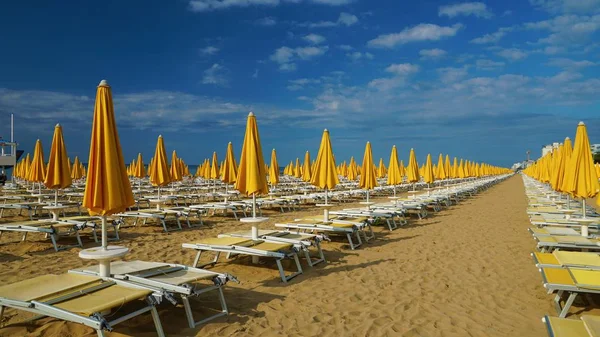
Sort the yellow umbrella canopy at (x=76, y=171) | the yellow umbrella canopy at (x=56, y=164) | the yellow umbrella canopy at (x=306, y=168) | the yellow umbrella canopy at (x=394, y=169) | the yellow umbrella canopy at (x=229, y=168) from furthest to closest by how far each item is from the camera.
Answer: the yellow umbrella canopy at (x=76, y=171) < the yellow umbrella canopy at (x=306, y=168) < the yellow umbrella canopy at (x=229, y=168) < the yellow umbrella canopy at (x=394, y=169) < the yellow umbrella canopy at (x=56, y=164)

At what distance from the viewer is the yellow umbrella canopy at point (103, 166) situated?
4.09 metres

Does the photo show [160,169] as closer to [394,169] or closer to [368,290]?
[394,169]

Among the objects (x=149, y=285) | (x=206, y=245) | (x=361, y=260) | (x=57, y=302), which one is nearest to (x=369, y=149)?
(x=361, y=260)

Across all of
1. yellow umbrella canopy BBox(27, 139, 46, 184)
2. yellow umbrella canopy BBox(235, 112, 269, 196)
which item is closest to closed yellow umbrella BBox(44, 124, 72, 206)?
yellow umbrella canopy BBox(27, 139, 46, 184)

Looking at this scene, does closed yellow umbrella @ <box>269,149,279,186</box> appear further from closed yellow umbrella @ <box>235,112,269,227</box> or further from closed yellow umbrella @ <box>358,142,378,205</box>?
closed yellow umbrella @ <box>235,112,269,227</box>

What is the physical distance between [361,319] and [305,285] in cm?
136

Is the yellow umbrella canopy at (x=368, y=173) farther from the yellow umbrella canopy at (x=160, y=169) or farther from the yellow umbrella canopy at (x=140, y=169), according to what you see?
the yellow umbrella canopy at (x=140, y=169)

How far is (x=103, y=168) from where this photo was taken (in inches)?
162

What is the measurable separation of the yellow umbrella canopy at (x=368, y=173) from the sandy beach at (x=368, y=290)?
1.43 m

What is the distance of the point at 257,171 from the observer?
246 inches

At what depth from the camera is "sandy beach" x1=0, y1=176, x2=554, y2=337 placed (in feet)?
13.5

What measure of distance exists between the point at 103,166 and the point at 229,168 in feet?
30.8

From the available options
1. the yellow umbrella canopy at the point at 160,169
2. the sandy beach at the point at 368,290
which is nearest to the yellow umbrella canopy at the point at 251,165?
the sandy beach at the point at 368,290

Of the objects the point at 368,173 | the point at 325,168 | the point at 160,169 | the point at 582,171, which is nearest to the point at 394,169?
the point at 368,173
